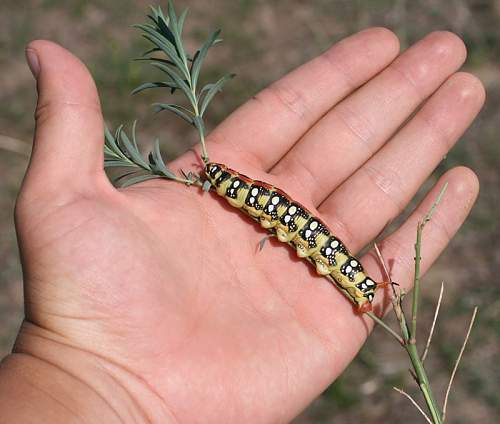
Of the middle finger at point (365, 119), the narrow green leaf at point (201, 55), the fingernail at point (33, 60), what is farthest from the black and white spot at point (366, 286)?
the fingernail at point (33, 60)

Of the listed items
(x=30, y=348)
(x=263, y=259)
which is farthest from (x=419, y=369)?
(x=30, y=348)

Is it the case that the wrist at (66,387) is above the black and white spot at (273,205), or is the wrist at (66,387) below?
below

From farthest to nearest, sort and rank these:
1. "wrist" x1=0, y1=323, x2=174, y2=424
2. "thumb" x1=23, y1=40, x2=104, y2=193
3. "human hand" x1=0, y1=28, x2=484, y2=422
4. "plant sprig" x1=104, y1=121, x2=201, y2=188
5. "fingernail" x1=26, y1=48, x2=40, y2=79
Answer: "plant sprig" x1=104, y1=121, x2=201, y2=188 < "fingernail" x1=26, y1=48, x2=40, y2=79 < "thumb" x1=23, y1=40, x2=104, y2=193 < "human hand" x1=0, y1=28, x2=484, y2=422 < "wrist" x1=0, y1=323, x2=174, y2=424

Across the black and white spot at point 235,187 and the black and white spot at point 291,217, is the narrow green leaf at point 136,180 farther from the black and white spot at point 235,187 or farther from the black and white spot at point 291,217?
the black and white spot at point 291,217

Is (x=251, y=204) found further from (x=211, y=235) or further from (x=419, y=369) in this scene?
(x=419, y=369)

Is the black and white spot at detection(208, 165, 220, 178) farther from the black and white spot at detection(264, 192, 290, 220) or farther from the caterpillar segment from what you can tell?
the black and white spot at detection(264, 192, 290, 220)

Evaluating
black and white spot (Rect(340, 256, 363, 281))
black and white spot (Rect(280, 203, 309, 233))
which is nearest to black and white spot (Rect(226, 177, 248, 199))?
black and white spot (Rect(280, 203, 309, 233))
